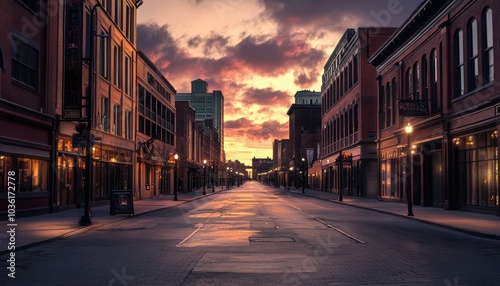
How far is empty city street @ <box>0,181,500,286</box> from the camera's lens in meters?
11.0

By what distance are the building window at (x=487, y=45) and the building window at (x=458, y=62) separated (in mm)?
2973

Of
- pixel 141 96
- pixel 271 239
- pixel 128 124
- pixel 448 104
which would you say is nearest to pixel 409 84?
pixel 448 104

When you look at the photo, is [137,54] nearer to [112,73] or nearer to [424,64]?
[112,73]

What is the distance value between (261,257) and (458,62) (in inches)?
957

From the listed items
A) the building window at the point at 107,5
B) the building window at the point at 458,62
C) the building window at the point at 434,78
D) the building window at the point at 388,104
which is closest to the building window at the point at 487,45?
the building window at the point at 458,62

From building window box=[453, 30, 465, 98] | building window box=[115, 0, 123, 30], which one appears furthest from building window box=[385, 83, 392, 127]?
building window box=[115, 0, 123, 30]

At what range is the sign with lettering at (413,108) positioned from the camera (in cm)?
3703

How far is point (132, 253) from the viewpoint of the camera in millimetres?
14695

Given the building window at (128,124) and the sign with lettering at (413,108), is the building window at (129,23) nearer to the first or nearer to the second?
the building window at (128,124)

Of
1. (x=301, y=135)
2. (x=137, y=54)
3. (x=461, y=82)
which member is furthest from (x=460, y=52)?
(x=301, y=135)

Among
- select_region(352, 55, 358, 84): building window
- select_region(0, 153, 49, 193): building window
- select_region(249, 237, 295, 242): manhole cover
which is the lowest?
select_region(249, 237, 295, 242): manhole cover

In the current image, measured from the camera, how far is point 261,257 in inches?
546

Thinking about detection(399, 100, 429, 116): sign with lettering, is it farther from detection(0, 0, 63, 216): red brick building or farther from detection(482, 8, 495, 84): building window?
detection(0, 0, 63, 216): red brick building

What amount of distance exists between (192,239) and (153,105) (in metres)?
43.9
